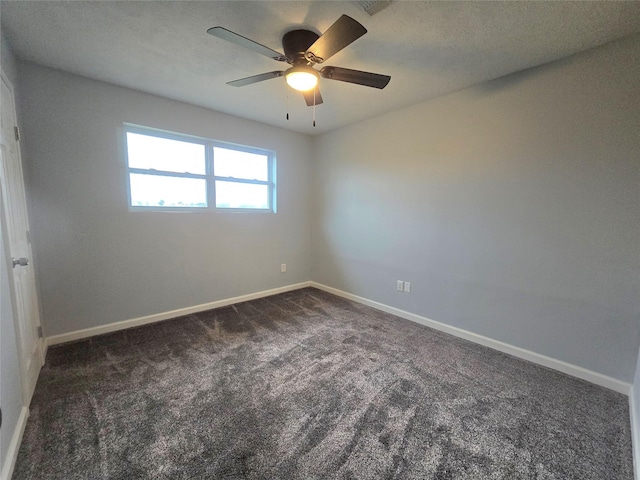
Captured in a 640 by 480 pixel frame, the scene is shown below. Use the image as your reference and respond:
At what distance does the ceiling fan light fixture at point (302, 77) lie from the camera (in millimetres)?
1705

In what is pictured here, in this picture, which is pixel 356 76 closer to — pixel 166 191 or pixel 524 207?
pixel 524 207

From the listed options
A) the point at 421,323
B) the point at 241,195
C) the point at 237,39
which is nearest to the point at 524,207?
the point at 421,323

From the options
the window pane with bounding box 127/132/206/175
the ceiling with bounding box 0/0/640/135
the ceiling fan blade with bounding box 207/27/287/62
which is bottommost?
the window pane with bounding box 127/132/206/175

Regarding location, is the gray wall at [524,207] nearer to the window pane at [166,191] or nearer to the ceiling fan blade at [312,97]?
the ceiling fan blade at [312,97]

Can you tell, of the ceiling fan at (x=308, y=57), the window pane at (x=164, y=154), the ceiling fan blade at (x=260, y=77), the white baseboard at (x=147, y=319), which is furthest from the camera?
the window pane at (x=164, y=154)

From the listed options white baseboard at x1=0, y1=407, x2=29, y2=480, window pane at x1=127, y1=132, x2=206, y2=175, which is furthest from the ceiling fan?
white baseboard at x1=0, y1=407, x2=29, y2=480

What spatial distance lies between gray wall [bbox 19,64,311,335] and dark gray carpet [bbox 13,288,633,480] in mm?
490

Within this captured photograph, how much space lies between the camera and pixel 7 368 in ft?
4.32

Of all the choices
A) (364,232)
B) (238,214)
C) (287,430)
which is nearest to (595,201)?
(364,232)

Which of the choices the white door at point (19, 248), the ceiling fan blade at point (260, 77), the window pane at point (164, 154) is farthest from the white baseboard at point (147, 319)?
the ceiling fan blade at point (260, 77)

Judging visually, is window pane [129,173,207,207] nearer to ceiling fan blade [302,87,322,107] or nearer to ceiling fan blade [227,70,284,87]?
ceiling fan blade [227,70,284,87]

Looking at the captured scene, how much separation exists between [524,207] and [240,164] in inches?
129

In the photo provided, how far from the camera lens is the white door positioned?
60.6 inches

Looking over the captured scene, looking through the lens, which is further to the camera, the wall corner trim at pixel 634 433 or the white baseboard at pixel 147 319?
the white baseboard at pixel 147 319
